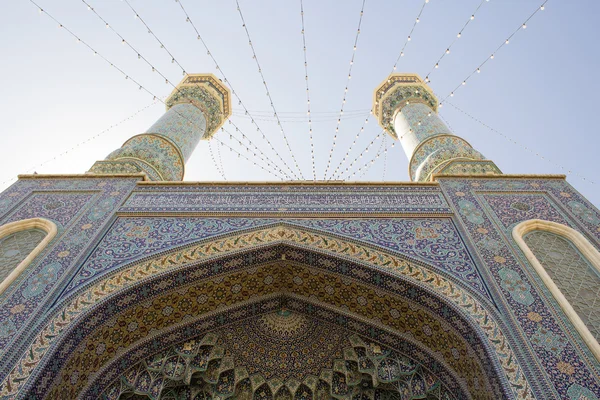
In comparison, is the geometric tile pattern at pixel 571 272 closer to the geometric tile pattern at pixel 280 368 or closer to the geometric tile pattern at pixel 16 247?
the geometric tile pattern at pixel 280 368

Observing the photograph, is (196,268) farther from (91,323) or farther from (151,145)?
(151,145)

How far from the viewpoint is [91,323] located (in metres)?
2.81

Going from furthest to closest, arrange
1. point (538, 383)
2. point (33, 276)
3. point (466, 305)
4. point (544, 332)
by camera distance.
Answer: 1. point (33, 276)
2. point (466, 305)
3. point (544, 332)
4. point (538, 383)

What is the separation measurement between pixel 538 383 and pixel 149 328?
96.5 inches

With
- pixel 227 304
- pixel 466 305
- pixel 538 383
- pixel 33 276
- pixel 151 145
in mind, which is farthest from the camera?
pixel 151 145

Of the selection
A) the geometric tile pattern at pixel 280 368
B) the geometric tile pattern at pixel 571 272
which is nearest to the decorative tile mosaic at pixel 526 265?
the geometric tile pattern at pixel 571 272

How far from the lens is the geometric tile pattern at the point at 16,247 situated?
123 inches

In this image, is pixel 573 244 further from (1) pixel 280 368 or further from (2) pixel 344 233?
(1) pixel 280 368

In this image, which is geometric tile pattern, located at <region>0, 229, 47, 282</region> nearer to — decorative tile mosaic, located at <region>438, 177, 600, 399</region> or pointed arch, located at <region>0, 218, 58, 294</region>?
pointed arch, located at <region>0, 218, 58, 294</region>

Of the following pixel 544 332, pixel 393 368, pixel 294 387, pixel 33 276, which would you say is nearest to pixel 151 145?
pixel 33 276

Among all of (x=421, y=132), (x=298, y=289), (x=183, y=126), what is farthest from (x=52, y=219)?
(x=421, y=132)

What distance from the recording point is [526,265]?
9.91 ft

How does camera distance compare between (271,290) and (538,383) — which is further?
(271,290)

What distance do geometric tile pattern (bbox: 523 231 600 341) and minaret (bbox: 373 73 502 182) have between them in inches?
44.0
